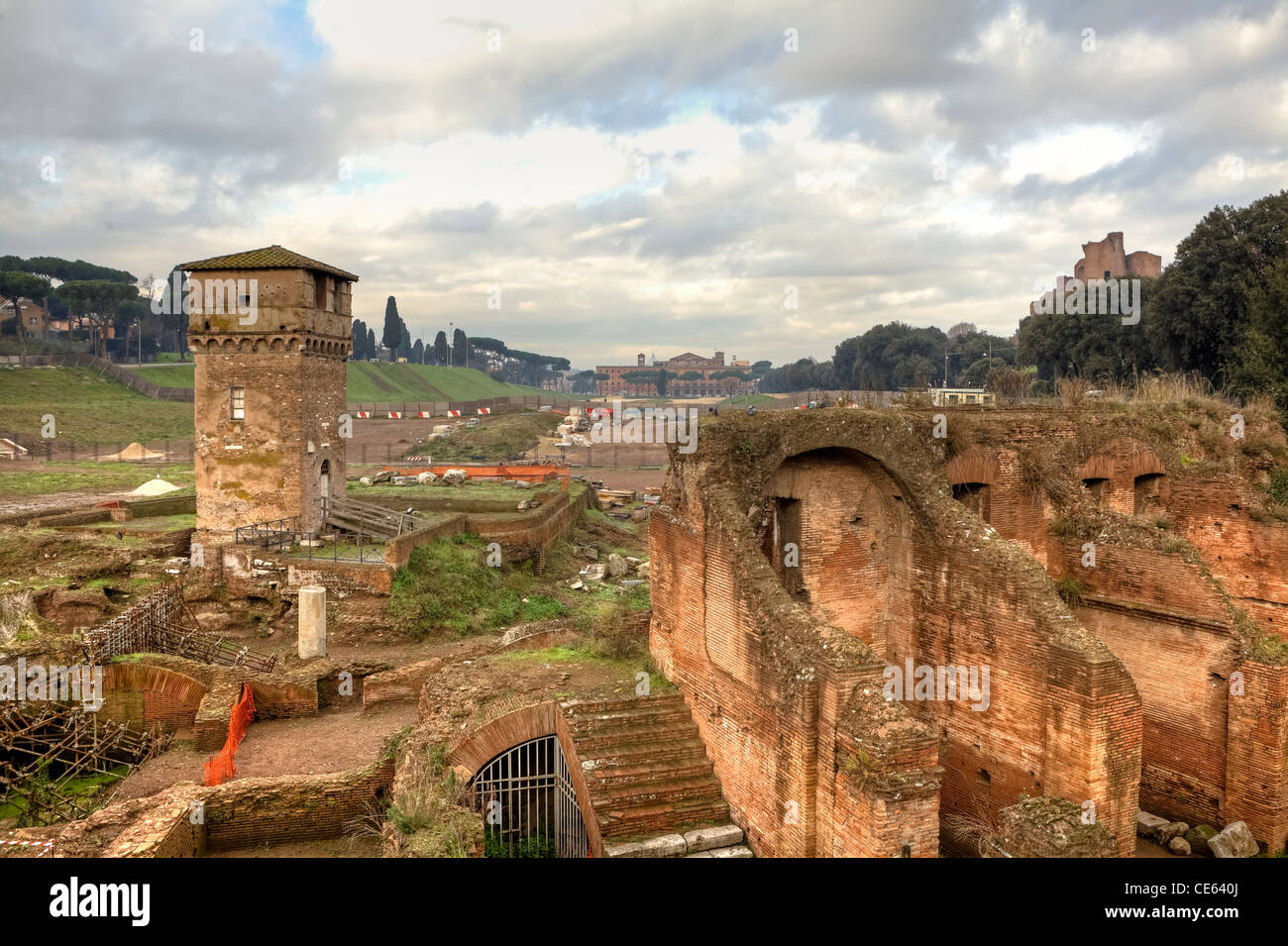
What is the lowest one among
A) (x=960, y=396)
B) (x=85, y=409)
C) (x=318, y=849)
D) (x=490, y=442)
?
(x=318, y=849)

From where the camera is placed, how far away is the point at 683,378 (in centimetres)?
16900

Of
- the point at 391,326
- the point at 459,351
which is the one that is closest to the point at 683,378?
the point at 459,351

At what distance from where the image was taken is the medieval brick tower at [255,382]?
907 inches

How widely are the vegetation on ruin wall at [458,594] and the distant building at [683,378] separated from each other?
138115mm

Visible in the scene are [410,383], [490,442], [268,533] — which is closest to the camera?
[268,533]

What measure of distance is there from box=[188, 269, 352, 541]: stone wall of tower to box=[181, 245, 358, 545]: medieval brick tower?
0.03 metres

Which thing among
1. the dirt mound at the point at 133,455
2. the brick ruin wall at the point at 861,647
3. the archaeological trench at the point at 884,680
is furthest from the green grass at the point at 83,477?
the brick ruin wall at the point at 861,647

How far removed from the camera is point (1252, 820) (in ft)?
35.6

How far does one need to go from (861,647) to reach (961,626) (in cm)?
256

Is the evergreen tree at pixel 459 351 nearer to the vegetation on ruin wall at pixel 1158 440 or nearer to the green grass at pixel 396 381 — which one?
the green grass at pixel 396 381

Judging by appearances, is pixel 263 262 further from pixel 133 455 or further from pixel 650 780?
pixel 133 455

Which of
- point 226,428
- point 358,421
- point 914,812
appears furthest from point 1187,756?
point 358,421

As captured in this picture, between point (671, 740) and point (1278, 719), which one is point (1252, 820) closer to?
point (1278, 719)

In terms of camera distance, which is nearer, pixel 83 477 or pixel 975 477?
pixel 975 477
